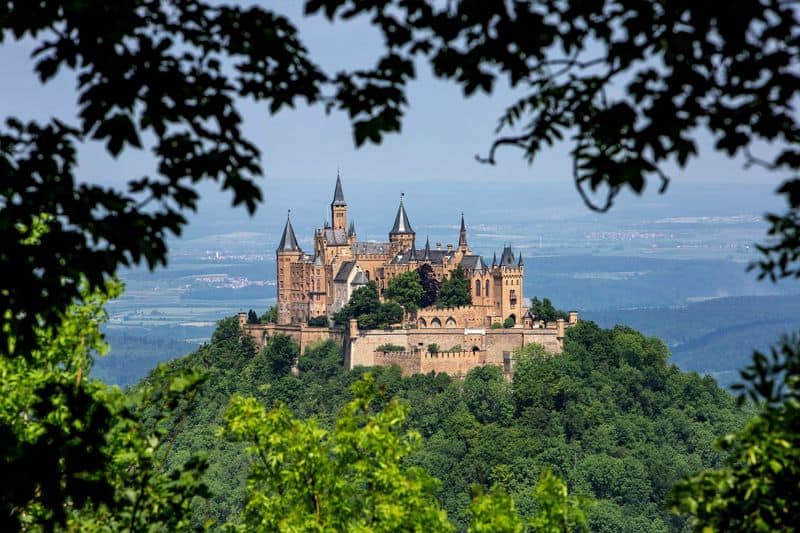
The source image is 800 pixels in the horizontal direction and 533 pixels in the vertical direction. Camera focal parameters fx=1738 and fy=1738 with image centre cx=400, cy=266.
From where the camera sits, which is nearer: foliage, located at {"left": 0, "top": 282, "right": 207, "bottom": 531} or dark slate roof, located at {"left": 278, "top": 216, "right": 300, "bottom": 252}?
foliage, located at {"left": 0, "top": 282, "right": 207, "bottom": 531}

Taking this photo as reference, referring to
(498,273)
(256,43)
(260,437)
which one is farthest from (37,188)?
(498,273)

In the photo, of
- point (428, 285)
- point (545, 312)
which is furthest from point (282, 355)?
point (545, 312)

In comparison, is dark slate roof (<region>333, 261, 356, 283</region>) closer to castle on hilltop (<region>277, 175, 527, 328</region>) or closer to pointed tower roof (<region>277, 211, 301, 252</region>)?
castle on hilltop (<region>277, 175, 527, 328</region>)

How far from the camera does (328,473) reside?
17609 millimetres

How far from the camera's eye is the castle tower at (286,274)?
340 ft

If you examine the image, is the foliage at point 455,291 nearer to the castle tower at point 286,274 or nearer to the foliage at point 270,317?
the castle tower at point 286,274

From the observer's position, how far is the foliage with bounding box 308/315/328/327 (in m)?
99.6

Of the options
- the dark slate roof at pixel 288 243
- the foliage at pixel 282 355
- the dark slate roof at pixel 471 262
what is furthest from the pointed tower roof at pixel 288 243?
the dark slate roof at pixel 471 262

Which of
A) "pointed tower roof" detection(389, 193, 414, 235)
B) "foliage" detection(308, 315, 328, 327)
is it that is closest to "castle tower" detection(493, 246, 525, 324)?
"foliage" detection(308, 315, 328, 327)

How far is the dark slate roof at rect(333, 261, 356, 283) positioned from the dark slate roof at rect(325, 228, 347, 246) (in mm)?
3015

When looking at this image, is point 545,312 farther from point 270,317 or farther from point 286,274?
point 270,317

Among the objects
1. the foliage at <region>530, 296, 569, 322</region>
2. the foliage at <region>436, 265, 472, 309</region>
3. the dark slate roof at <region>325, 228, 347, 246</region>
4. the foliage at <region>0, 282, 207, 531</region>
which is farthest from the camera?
the dark slate roof at <region>325, 228, 347, 246</region>

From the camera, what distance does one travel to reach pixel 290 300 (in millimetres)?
→ 103750

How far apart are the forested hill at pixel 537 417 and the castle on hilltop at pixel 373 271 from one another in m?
3.07
